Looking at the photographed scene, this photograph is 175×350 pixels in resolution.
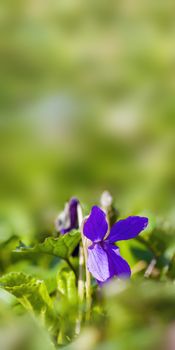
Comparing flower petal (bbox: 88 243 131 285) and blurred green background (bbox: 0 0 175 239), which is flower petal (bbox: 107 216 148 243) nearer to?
flower petal (bbox: 88 243 131 285)

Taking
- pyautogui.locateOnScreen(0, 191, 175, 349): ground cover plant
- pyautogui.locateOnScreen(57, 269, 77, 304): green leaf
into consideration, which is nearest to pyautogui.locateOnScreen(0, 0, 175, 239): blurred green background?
pyautogui.locateOnScreen(0, 191, 175, 349): ground cover plant

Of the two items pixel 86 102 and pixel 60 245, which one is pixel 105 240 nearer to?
pixel 60 245

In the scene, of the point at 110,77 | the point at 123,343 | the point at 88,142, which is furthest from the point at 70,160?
the point at 123,343

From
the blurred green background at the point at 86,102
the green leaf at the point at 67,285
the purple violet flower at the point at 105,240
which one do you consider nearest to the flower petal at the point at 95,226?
the purple violet flower at the point at 105,240

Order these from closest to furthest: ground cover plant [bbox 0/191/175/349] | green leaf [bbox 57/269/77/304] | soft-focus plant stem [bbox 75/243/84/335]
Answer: ground cover plant [bbox 0/191/175/349]
soft-focus plant stem [bbox 75/243/84/335]
green leaf [bbox 57/269/77/304]

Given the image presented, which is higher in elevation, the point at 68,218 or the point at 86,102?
the point at 86,102

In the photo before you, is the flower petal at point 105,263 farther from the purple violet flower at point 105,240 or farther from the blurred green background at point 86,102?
the blurred green background at point 86,102

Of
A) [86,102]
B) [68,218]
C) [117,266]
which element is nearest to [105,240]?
[117,266]
